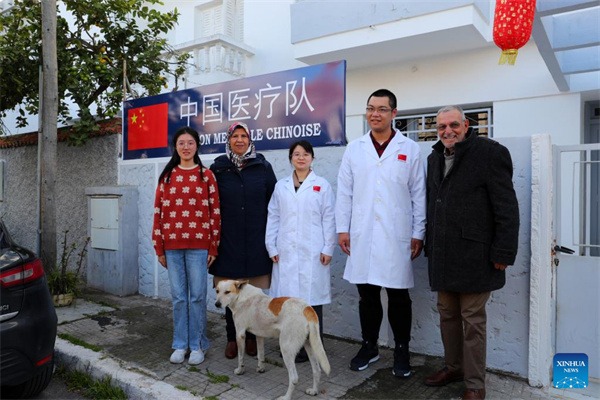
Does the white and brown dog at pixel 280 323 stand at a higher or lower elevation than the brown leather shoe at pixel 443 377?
A: higher

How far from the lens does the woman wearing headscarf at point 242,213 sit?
3665 millimetres

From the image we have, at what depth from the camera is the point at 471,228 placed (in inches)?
112

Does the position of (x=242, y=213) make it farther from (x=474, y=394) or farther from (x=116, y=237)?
(x=116, y=237)

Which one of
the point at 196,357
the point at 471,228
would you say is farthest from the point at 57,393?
the point at 471,228

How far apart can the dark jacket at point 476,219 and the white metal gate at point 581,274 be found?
0.86 meters

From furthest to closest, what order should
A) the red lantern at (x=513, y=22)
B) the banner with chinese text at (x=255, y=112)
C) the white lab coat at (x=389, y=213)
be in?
1. the banner with chinese text at (x=255, y=112)
2. the red lantern at (x=513, y=22)
3. the white lab coat at (x=389, y=213)

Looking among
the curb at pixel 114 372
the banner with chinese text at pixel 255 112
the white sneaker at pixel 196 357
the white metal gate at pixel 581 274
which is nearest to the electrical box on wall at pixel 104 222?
the banner with chinese text at pixel 255 112

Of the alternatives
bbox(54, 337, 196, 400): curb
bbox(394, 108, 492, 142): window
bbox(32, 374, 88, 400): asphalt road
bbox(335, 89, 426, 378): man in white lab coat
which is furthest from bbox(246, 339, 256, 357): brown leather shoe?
bbox(394, 108, 492, 142): window

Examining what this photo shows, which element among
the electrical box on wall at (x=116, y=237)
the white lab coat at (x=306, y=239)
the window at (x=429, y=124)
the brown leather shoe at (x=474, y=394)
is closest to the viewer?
the brown leather shoe at (x=474, y=394)

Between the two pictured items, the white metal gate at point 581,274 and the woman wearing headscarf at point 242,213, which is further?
the woman wearing headscarf at point 242,213

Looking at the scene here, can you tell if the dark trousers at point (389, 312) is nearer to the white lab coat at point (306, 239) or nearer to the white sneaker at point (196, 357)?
the white lab coat at point (306, 239)

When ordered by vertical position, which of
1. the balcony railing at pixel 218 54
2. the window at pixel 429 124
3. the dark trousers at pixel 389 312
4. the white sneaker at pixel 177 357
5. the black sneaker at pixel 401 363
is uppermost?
the balcony railing at pixel 218 54

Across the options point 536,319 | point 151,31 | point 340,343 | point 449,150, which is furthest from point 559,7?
point 151,31

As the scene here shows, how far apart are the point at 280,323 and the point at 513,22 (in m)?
3.10
